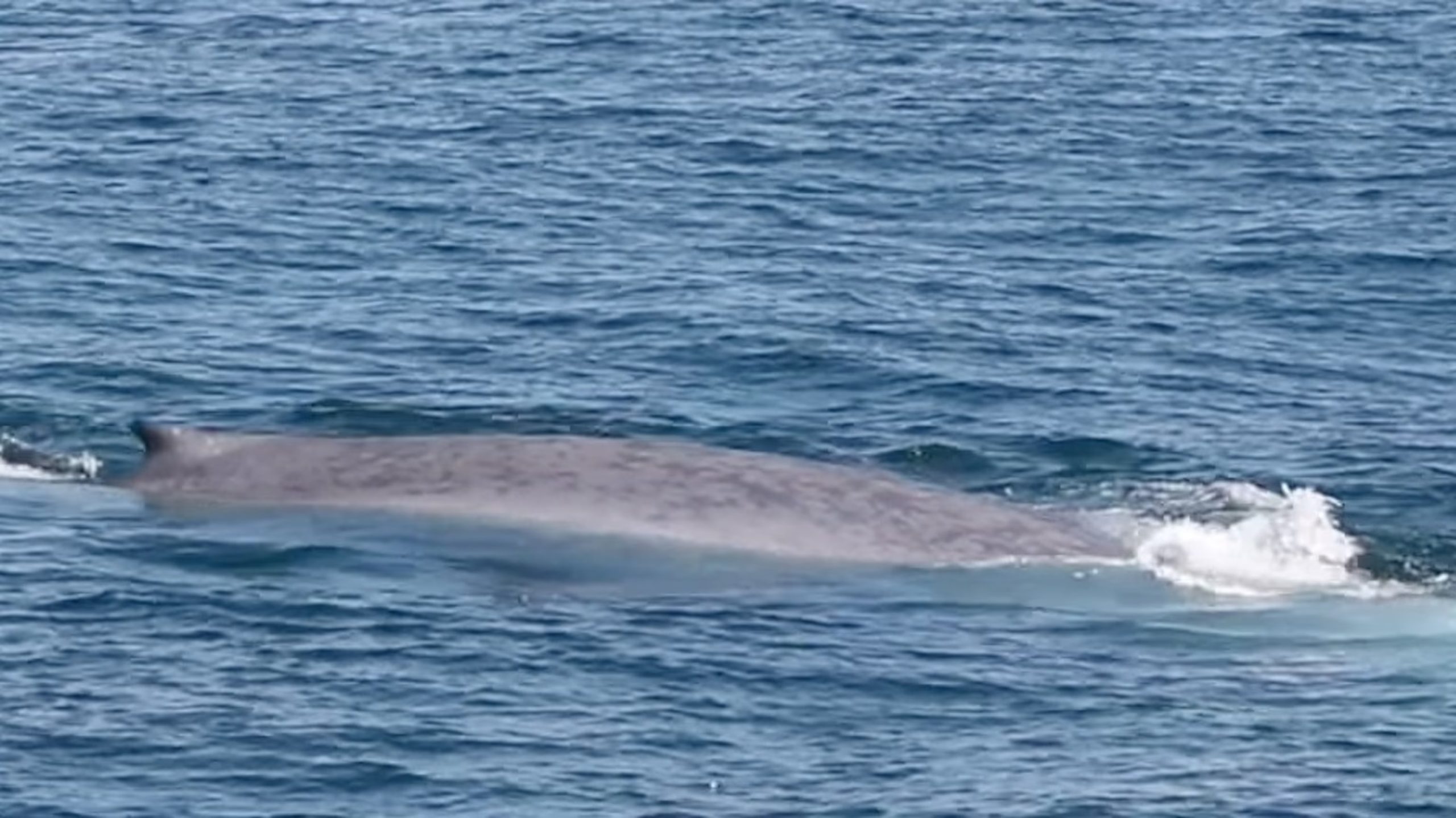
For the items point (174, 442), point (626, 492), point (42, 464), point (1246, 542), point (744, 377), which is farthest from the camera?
point (744, 377)

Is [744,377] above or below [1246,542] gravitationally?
above

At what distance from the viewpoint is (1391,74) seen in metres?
58.7

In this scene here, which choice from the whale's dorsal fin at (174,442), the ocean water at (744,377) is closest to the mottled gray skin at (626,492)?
the whale's dorsal fin at (174,442)

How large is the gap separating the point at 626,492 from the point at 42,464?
6507mm

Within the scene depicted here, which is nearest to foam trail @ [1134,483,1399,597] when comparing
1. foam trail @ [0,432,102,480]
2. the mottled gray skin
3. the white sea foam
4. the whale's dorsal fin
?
the white sea foam

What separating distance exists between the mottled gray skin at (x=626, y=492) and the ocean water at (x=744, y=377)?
49 centimetres

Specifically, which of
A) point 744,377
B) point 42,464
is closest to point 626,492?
point 42,464

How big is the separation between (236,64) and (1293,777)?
1314 inches

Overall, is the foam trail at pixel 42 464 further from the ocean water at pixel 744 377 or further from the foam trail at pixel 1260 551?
the foam trail at pixel 1260 551

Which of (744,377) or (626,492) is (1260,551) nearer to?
(626,492)

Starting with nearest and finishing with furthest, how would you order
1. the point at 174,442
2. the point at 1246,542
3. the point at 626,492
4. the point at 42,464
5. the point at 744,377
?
1. the point at 626,492
2. the point at 1246,542
3. the point at 174,442
4. the point at 42,464
5. the point at 744,377

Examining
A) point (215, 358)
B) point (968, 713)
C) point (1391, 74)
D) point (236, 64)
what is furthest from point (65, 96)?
point (968, 713)

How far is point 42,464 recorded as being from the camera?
131ft

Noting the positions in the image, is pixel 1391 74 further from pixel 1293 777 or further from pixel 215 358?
pixel 1293 777
